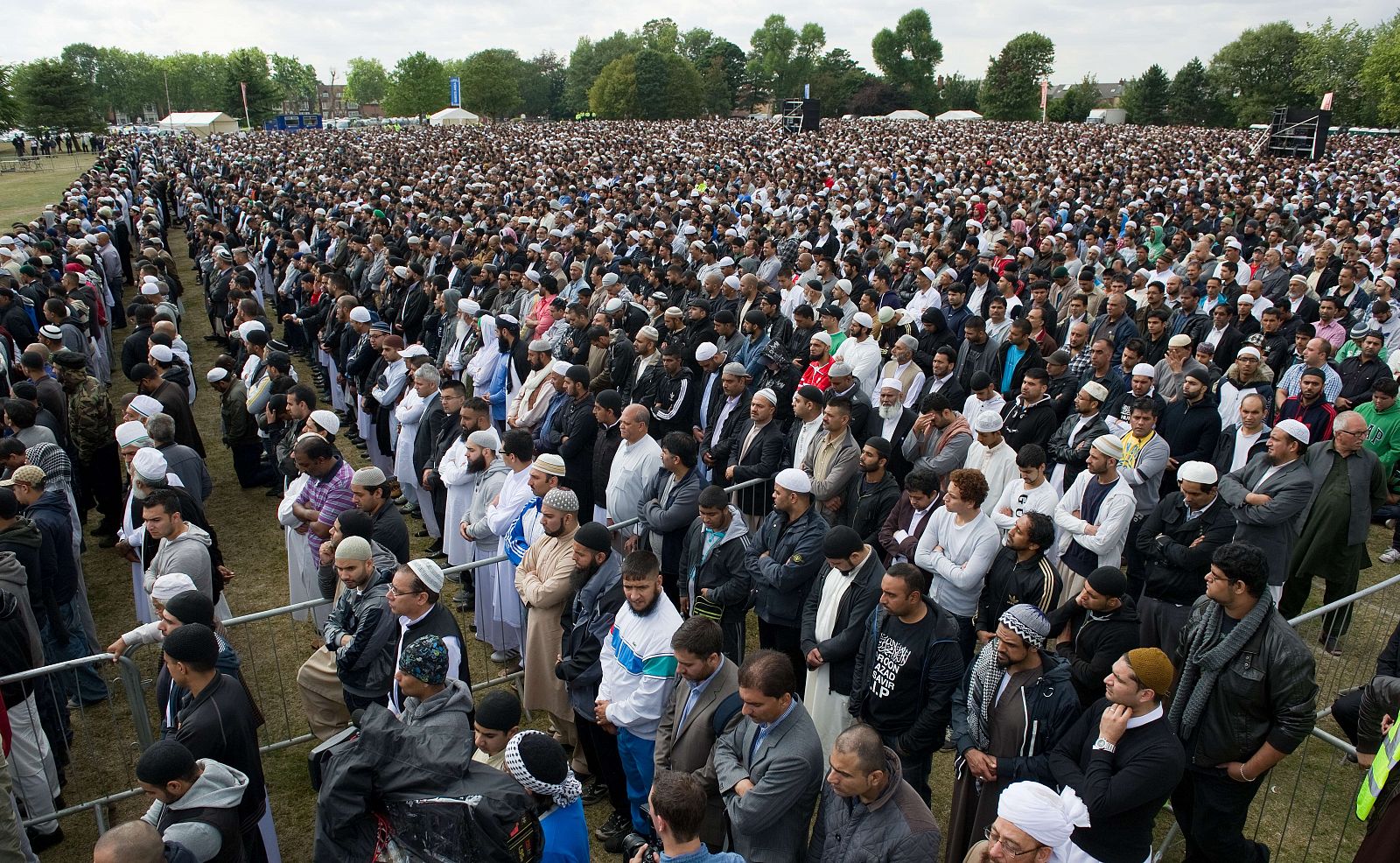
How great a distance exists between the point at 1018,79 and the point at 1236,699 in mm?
79342

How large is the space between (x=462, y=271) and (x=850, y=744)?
11902mm

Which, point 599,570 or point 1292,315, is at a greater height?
point 1292,315

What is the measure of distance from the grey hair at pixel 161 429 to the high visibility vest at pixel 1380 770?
294 inches

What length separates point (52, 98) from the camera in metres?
54.9

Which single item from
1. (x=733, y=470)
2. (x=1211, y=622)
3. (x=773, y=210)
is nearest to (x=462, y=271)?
(x=733, y=470)

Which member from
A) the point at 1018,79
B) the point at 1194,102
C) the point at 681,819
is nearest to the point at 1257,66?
the point at 1194,102

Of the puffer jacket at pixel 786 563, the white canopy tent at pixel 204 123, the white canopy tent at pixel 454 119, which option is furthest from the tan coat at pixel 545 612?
the white canopy tent at pixel 204 123

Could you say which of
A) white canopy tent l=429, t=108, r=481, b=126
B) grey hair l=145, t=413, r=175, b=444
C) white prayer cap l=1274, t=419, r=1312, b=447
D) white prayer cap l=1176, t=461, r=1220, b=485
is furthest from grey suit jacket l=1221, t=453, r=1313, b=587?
white canopy tent l=429, t=108, r=481, b=126

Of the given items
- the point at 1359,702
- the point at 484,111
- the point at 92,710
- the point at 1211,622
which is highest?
the point at 484,111

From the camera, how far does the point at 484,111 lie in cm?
7969

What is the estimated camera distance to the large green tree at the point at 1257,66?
6769 centimetres

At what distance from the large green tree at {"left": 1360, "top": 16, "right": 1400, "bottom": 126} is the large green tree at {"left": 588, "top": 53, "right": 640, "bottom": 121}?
44693 millimetres

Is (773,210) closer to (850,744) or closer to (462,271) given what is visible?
(462,271)

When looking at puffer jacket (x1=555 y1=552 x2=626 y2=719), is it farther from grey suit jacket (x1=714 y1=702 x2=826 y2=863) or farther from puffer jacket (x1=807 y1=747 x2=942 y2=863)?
puffer jacket (x1=807 y1=747 x2=942 y2=863)
